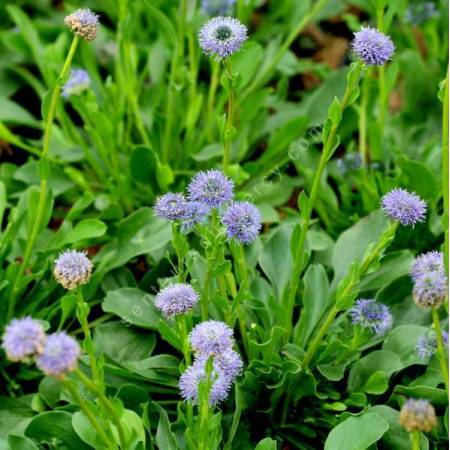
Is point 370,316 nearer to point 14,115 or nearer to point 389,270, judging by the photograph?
point 389,270

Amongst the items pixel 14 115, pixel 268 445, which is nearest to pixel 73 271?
pixel 268 445

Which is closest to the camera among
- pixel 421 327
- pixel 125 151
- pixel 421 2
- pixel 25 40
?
pixel 421 327

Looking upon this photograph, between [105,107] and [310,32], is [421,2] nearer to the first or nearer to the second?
[310,32]

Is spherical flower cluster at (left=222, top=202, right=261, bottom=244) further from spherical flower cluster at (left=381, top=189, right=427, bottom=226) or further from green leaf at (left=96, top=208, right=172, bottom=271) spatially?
green leaf at (left=96, top=208, right=172, bottom=271)

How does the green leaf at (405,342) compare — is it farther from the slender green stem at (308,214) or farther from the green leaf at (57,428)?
the green leaf at (57,428)

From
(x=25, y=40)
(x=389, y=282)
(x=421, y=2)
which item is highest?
(x=421, y=2)

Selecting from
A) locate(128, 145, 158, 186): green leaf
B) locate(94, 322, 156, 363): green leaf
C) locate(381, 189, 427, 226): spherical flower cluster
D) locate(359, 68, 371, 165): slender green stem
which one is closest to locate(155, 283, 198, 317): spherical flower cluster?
locate(381, 189, 427, 226): spherical flower cluster

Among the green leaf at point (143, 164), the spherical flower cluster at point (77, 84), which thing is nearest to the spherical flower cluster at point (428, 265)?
the green leaf at point (143, 164)

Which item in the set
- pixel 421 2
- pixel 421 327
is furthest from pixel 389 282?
pixel 421 2
